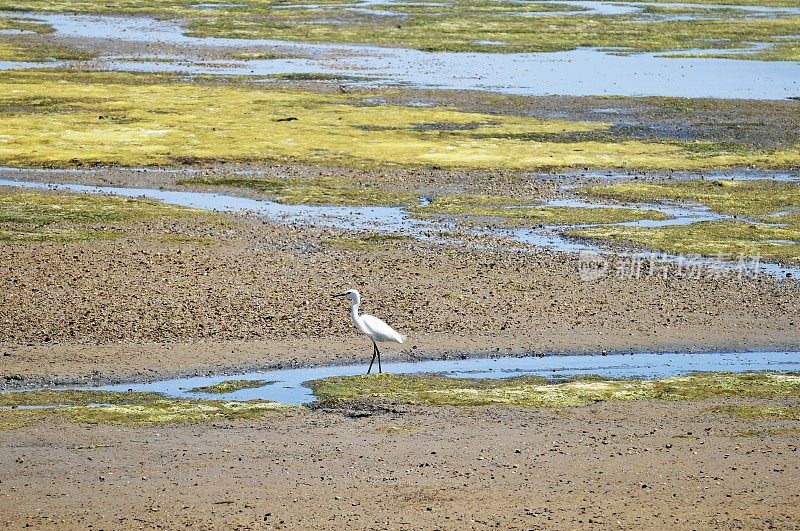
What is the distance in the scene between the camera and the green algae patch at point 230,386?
23047mm

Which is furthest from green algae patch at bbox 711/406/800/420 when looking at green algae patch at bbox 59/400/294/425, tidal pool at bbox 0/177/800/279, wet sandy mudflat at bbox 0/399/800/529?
tidal pool at bbox 0/177/800/279

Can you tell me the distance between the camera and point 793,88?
68062 millimetres

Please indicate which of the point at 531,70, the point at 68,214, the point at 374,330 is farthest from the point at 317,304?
the point at 531,70

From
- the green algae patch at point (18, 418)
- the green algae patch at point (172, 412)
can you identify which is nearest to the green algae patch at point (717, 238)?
the green algae patch at point (172, 412)

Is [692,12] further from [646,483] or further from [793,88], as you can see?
[646,483]

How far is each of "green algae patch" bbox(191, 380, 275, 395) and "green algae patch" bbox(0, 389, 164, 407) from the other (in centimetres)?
82

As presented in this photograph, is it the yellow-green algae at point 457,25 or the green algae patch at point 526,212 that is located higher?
the green algae patch at point 526,212

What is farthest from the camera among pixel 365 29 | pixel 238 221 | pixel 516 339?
pixel 365 29

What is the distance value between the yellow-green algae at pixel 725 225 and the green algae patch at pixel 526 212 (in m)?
1.27

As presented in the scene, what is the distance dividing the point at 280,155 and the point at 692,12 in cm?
7228

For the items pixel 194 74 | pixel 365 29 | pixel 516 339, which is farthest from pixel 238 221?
pixel 365 29

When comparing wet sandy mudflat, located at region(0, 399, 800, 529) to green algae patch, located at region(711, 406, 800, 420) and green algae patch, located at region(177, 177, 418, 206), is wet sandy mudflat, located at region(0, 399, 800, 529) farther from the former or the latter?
green algae patch, located at region(177, 177, 418, 206)

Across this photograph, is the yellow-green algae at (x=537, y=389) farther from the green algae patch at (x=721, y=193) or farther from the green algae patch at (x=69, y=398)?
the green algae patch at (x=721, y=193)

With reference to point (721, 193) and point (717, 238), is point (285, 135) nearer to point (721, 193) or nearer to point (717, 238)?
point (721, 193)
